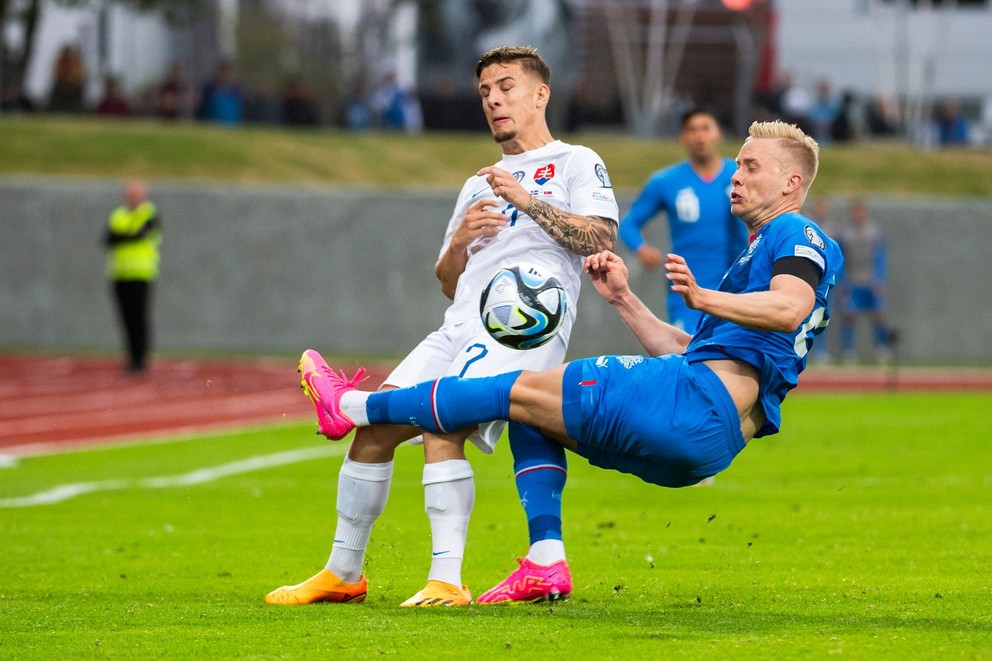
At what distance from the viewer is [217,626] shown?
18.2 feet

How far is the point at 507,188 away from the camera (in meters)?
5.93

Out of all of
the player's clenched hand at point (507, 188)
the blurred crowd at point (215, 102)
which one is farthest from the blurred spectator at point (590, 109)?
the player's clenched hand at point (507, 188)

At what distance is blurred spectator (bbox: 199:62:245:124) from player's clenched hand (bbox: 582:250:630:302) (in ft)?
84.0

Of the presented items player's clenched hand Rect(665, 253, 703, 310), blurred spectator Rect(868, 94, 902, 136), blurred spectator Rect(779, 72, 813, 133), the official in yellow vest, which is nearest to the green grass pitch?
player's clenched hand Rect(665, 253, 703, 310)

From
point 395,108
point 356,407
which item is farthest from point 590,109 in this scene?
point 356,407

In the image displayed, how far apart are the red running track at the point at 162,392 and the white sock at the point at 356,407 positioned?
28.1ft

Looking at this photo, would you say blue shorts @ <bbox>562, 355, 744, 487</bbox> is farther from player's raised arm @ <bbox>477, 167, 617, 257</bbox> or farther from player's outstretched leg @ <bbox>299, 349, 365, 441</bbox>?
player's outstretched leg @ <bbox>299, 349, 365, 441</bbox>

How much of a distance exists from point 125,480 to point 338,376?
609 centimetres

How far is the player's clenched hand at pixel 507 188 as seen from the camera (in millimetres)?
5926

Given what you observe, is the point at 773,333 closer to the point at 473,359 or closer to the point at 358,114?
the point at 473,359

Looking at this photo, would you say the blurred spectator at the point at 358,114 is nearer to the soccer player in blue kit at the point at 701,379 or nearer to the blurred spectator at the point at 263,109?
the blurred spectator at the point at 263,109

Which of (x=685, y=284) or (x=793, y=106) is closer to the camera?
(x=685, y=284)

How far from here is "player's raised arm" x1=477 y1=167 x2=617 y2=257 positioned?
5.94 meters

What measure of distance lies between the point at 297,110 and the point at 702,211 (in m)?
21.5
